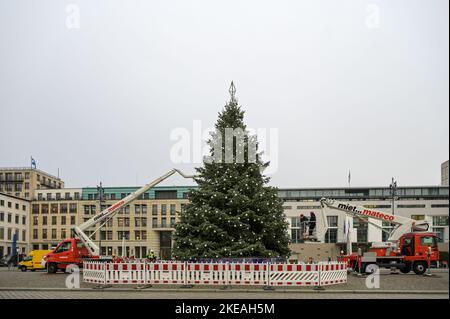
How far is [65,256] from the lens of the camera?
134ft

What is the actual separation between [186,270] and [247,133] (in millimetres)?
10552

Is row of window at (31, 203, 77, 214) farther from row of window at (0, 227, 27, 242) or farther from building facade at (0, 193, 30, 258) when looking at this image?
row of window at (0, 227, 27, 242)

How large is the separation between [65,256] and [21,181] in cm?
9567

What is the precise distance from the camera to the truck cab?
40.6 m

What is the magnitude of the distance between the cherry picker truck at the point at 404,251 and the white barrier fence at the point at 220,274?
38.4 ft

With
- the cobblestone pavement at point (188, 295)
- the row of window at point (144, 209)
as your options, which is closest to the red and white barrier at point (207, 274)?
the cobblestone pavement at point (188, 295)

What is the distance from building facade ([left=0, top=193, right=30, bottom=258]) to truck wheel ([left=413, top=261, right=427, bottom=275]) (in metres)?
77.4

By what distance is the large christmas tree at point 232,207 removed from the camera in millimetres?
29266

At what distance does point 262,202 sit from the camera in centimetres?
3014

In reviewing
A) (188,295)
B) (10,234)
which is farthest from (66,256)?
(10,234)

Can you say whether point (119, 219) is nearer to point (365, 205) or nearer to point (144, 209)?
point (144, 209)
